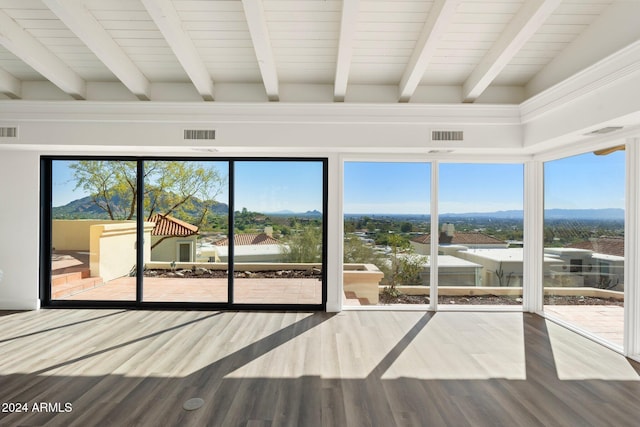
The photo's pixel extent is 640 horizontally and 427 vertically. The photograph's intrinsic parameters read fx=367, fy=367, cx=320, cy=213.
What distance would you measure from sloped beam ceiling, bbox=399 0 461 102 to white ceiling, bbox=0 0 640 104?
0.04 ft

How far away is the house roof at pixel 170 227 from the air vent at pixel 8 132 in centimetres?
196

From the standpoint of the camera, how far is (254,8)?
2922 millimetres

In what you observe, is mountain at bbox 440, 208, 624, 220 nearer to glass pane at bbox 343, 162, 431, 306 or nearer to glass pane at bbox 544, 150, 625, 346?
glass pane at bbox 544, 150, 625, 346

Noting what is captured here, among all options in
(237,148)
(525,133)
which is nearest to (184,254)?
(237,148)

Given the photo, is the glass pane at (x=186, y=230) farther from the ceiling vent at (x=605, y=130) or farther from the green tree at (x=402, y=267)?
the ceiling vent at (x=605, y=130)

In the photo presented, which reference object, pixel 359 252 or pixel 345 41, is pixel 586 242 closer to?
pixel 359 252

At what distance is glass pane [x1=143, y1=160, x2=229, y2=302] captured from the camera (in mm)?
5473

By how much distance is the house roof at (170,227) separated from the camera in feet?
18.1

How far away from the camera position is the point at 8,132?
15.4 ft

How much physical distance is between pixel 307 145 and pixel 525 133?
2800mm

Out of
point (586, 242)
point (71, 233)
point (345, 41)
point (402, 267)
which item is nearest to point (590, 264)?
point (586, 242)

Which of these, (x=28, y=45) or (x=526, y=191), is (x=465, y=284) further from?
(x=28, y=45)

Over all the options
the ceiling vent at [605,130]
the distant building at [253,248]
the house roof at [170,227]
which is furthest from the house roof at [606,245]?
the house roof at [170,227]

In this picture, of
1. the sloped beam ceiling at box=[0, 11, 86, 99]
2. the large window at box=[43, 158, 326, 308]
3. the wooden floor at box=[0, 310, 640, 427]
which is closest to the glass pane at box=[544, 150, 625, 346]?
the wooden floor at box=[0, 310, 640, 427]
